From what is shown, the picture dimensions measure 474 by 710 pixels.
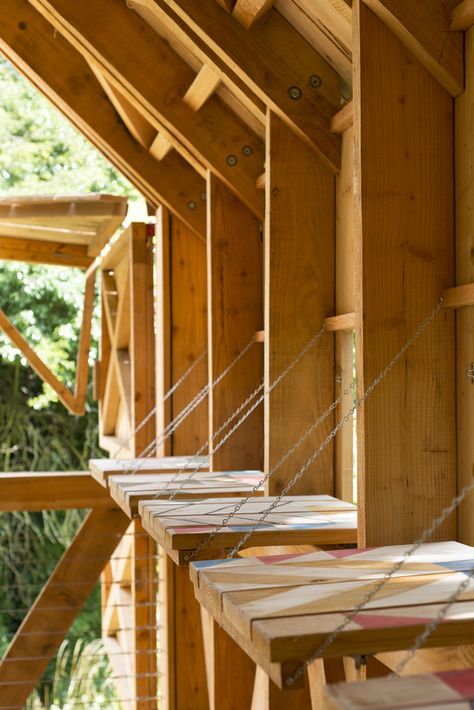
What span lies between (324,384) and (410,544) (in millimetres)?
1043

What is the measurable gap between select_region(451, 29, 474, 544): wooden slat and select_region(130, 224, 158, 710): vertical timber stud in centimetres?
319

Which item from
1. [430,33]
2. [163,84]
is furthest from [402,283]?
[163,84]

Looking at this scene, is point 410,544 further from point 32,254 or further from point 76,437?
point 76,437

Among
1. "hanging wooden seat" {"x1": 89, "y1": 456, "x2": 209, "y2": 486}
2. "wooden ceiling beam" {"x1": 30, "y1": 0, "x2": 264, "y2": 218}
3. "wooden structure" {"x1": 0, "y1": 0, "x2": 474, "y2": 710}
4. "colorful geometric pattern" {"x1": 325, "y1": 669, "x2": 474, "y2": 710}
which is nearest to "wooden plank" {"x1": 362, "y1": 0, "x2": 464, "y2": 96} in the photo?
"wooden structure" {"x1": 0, "y1": 0, "x2": 474, "y2": 710}

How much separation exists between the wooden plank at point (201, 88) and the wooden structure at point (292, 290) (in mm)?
13

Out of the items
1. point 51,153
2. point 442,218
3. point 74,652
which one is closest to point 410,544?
point 442,218

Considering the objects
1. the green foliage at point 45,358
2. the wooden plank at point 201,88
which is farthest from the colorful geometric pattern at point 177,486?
the green foliage at point 45,358

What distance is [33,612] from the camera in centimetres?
502

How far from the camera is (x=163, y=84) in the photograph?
384cm

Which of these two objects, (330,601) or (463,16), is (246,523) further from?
(463,16)

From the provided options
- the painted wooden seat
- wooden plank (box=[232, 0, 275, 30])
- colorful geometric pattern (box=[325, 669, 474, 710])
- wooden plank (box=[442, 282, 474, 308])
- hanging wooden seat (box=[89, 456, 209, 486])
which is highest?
wooden plank (box=[232, 0, 275, 30])

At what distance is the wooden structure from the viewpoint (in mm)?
1971

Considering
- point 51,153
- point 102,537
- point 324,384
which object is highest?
point 51,153

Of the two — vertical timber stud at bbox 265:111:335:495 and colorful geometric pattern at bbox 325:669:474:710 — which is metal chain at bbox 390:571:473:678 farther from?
vertical timber stud at bbox 265:111:335:495
